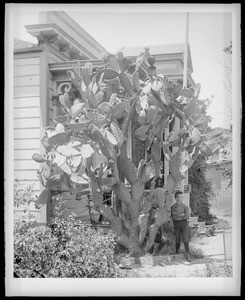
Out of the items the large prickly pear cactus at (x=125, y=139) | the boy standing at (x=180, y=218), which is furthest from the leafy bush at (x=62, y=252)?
the boy standing at (x=180, y=218)

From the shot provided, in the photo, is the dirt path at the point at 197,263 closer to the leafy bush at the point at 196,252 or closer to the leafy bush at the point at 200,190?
the leafy bush at the point at 196,252

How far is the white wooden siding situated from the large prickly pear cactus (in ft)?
0.43

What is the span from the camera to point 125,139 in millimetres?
6691

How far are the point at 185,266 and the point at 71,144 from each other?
194cm

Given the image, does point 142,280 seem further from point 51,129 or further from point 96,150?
point 51,129

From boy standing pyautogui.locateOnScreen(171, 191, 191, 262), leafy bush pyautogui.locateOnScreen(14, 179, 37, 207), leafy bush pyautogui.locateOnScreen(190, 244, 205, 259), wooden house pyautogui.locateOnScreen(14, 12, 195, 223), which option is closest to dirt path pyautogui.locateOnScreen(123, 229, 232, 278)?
leafy bush pyautogui.locateOnScreen(190, 244, 205, 259)

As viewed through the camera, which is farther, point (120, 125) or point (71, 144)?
point (120, 125)

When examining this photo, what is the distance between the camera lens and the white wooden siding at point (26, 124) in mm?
6312

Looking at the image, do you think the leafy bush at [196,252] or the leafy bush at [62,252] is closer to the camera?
the leafy bush at [62,252]

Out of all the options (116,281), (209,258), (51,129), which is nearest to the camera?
(116,281)

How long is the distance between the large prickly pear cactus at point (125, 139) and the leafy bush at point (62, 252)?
524mm

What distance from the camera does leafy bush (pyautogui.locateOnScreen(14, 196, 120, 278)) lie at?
6.04 metres

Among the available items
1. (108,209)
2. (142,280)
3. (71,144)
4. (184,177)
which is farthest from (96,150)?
(142,280)

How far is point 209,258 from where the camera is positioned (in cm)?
646
